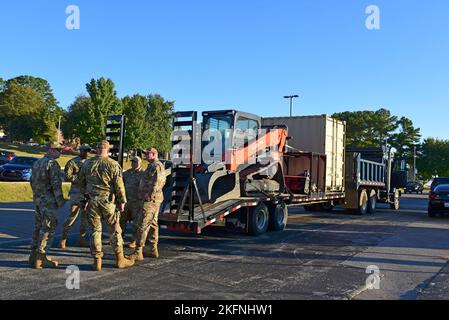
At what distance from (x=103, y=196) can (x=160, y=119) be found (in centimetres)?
5984

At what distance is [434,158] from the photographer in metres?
69.8

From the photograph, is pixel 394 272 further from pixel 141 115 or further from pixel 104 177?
pixel 141 115

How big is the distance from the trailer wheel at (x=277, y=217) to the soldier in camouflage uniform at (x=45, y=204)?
585cm

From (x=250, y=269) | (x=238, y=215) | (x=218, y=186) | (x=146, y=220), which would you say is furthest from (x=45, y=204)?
(x=238, y=215)

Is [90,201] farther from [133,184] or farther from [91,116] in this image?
[91,116]

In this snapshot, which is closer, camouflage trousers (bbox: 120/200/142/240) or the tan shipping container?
camouflage trousers (bbox: 120/200/142/240)

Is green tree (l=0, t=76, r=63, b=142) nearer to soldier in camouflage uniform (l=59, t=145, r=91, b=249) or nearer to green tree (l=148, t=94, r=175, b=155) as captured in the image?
green tree (l=148, t=94, r=175, b=155)

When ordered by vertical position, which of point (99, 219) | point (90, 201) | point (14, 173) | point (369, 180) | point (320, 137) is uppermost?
point (320, 137)

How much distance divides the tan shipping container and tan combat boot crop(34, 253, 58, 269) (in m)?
8.32

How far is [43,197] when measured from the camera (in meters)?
6.71

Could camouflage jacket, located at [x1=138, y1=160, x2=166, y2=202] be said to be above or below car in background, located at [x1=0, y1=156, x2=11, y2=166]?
below

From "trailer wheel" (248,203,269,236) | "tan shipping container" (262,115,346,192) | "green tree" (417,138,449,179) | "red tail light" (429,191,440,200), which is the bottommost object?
"trailer wheel" (248,203,269,236)

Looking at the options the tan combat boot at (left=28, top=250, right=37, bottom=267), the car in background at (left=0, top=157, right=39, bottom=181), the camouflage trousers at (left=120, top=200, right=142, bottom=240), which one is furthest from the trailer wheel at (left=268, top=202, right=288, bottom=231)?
the car in background at (left=0, top=157, right=39, bottom=181)

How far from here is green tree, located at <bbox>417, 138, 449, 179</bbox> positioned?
69375mm
